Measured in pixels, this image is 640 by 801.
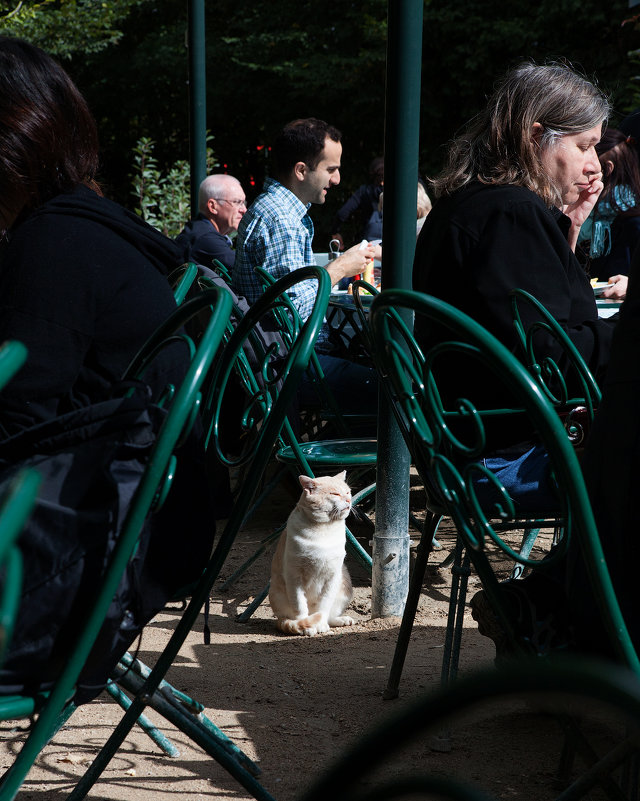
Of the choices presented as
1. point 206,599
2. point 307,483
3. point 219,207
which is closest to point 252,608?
point 307,483

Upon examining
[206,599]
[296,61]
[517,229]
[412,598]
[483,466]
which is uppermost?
[296,61]

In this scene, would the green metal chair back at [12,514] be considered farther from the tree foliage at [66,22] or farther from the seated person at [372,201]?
the tree foliage at [66,22]

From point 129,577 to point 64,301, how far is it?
507 millimetres

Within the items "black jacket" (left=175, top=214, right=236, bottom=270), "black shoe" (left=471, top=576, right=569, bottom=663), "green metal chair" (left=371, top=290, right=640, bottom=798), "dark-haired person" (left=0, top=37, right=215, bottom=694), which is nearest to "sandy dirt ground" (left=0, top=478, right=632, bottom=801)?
"black shoe" (left=471, top=576, right=569, bottom=663)

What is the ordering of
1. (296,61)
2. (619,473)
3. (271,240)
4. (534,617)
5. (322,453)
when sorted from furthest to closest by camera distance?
(296,61), (271,240), (322,453), (534,617), (619,473)

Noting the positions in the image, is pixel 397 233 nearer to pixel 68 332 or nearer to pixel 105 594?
pixel 68 332

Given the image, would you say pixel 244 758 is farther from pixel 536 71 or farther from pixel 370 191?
pixel 370 191

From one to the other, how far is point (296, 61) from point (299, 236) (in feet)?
48.3

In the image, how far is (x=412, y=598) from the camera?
232 centimetres

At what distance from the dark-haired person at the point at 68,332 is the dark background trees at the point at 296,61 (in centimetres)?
1213

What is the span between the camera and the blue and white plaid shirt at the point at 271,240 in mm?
4164

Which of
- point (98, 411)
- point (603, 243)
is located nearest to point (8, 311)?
point (98, 411)

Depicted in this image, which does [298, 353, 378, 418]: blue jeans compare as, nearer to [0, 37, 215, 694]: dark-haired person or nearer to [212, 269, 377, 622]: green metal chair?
[212, 269, 377, 622]: green metal chair

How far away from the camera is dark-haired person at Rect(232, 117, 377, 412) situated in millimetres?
4047
